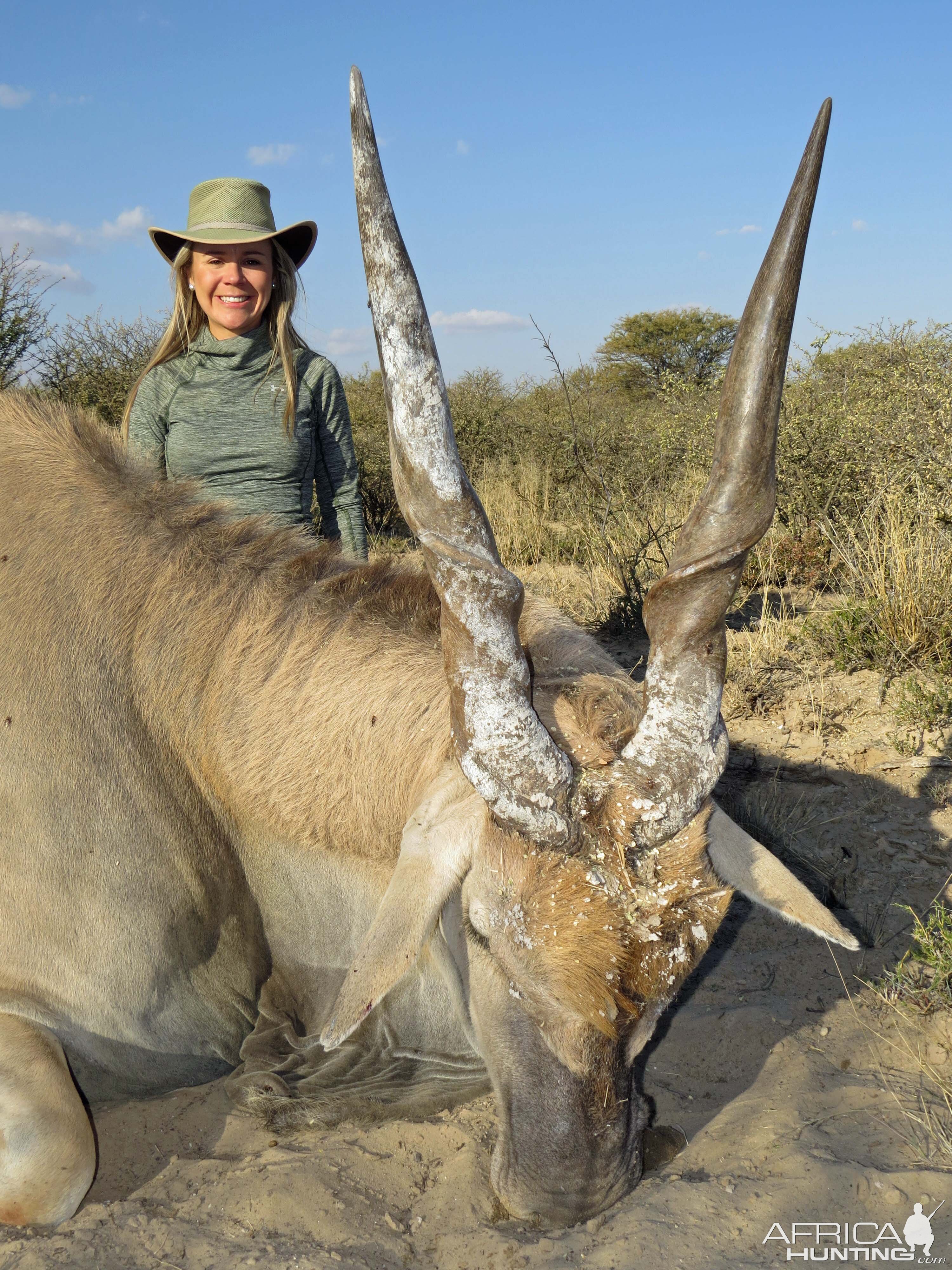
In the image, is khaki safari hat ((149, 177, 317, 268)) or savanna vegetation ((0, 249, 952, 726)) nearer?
khaki safari hat ((149, 177, 317, 268))

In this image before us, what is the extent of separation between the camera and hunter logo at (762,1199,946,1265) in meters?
2.52

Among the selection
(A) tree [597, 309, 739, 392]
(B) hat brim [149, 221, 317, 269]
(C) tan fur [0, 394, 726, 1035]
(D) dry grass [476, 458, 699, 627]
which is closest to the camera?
(C) tan fur [0, 394, 726, 1035]

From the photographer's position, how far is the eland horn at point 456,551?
8.03 feet

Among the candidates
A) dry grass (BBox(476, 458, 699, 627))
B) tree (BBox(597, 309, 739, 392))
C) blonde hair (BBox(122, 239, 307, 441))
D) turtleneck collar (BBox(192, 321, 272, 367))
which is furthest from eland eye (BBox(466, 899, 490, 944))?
tree (BBox(597, 309, 739, 392))

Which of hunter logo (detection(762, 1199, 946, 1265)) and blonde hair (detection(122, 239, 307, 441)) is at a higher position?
blonde hair (detection(122, 239, 307, 441))

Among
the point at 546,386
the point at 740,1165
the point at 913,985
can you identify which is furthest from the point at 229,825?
the point at 546,386

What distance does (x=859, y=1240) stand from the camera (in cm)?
261

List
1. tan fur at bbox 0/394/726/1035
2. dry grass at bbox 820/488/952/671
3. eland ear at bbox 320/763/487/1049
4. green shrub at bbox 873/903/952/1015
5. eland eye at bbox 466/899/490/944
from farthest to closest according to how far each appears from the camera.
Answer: dry grass at bbox 820/488/952/671 < green shrub at bbox 873/903/952/1015 < tan fur at bbox 0/394/726/1035 < eland eye at bbox 466/899/490/944 < eland ear at bbox 320/763/487/1049

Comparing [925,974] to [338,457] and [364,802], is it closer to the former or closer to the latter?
[364,802]

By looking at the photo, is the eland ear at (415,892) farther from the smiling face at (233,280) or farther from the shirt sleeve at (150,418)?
the smiling face at (233,280)

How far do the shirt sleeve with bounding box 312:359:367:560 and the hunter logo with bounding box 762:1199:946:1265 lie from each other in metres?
3.38

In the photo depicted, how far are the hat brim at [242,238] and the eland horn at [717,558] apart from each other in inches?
112

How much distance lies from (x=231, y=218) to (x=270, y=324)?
0.54 meters

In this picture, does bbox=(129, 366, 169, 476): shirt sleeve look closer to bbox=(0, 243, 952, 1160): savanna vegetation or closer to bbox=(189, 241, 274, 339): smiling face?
bbox=(189, 241, 274, 339): smiling face
